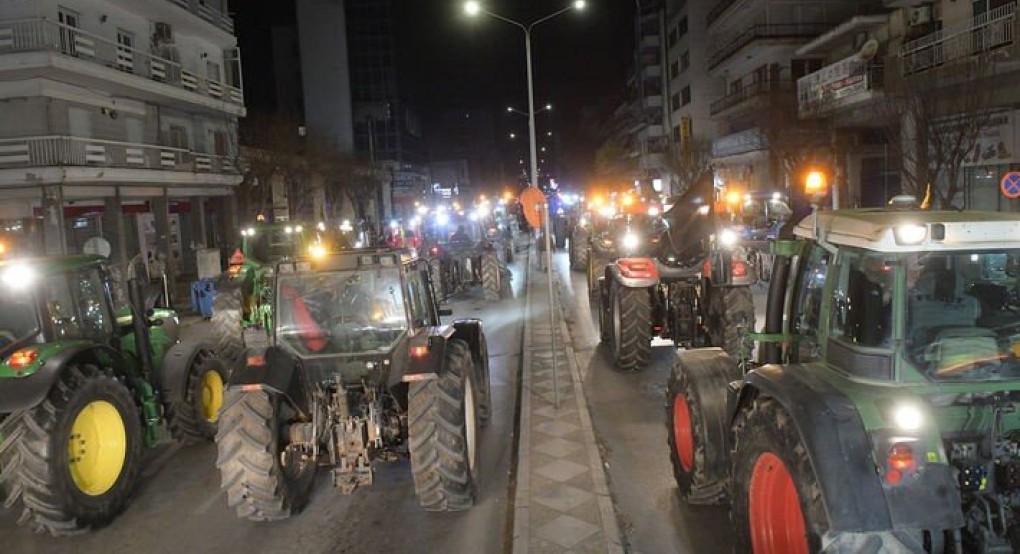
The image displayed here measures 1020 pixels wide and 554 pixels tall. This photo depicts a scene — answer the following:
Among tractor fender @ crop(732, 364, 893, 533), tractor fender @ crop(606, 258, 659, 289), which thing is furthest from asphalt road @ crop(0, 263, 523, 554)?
tractor fender @ crop(606, 258, 659, 289)

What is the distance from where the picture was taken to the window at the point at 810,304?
4.75 meters

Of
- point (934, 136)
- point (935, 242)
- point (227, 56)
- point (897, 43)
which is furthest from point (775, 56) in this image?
point (935, 242)

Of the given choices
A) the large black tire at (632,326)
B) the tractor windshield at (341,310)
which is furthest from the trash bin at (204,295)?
the tractor windshield at (341,310)

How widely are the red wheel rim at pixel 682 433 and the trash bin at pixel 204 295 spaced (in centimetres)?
1609

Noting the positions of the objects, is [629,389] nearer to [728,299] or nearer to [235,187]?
[728,299]

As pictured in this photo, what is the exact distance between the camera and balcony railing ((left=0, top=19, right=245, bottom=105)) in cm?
2061

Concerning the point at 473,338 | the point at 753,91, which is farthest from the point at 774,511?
the point at 753,91

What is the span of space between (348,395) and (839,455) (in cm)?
426

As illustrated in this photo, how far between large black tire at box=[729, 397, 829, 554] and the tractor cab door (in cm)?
582

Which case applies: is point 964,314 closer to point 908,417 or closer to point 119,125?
point 908,417

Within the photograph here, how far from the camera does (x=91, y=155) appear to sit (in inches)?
893

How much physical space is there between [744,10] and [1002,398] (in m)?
41.0

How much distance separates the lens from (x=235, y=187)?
108ft

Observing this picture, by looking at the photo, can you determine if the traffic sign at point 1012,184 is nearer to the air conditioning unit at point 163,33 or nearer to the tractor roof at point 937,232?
the tractor roof at point 937,232
